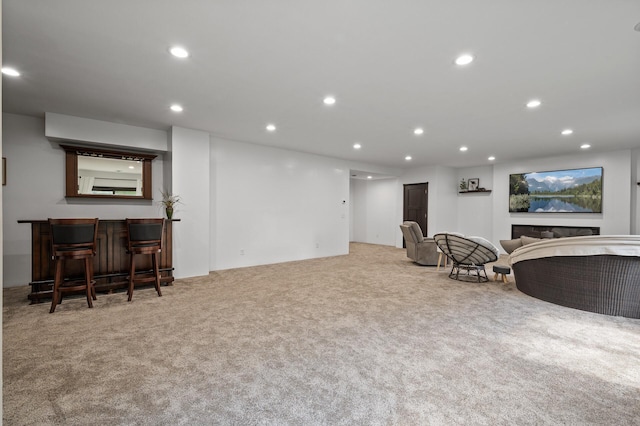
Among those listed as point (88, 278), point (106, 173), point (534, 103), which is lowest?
point (88, 278)

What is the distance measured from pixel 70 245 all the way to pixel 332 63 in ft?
11.6

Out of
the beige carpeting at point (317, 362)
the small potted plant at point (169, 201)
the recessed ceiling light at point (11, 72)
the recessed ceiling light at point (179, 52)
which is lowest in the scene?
the beige carpeting at point (317, 362)

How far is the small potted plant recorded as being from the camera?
16.5ft

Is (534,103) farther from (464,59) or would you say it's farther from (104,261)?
(104,261)

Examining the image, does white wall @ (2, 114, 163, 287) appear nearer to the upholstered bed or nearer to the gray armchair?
the gray armchair

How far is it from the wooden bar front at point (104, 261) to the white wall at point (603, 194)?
8148 mm

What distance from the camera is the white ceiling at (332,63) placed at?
7.44ft

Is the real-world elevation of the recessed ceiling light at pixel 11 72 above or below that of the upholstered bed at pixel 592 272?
above

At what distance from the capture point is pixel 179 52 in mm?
2826

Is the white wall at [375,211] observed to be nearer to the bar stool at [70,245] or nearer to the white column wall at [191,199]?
the white column wall at [191,199]

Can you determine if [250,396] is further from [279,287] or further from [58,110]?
[58,110]

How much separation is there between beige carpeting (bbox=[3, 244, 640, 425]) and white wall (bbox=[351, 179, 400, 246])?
20.2 feet

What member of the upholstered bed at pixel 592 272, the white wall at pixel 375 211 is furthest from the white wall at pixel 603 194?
the upholstered bed at pixel 592 272

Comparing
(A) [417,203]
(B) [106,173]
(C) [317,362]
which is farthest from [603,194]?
(B) [106,173]
